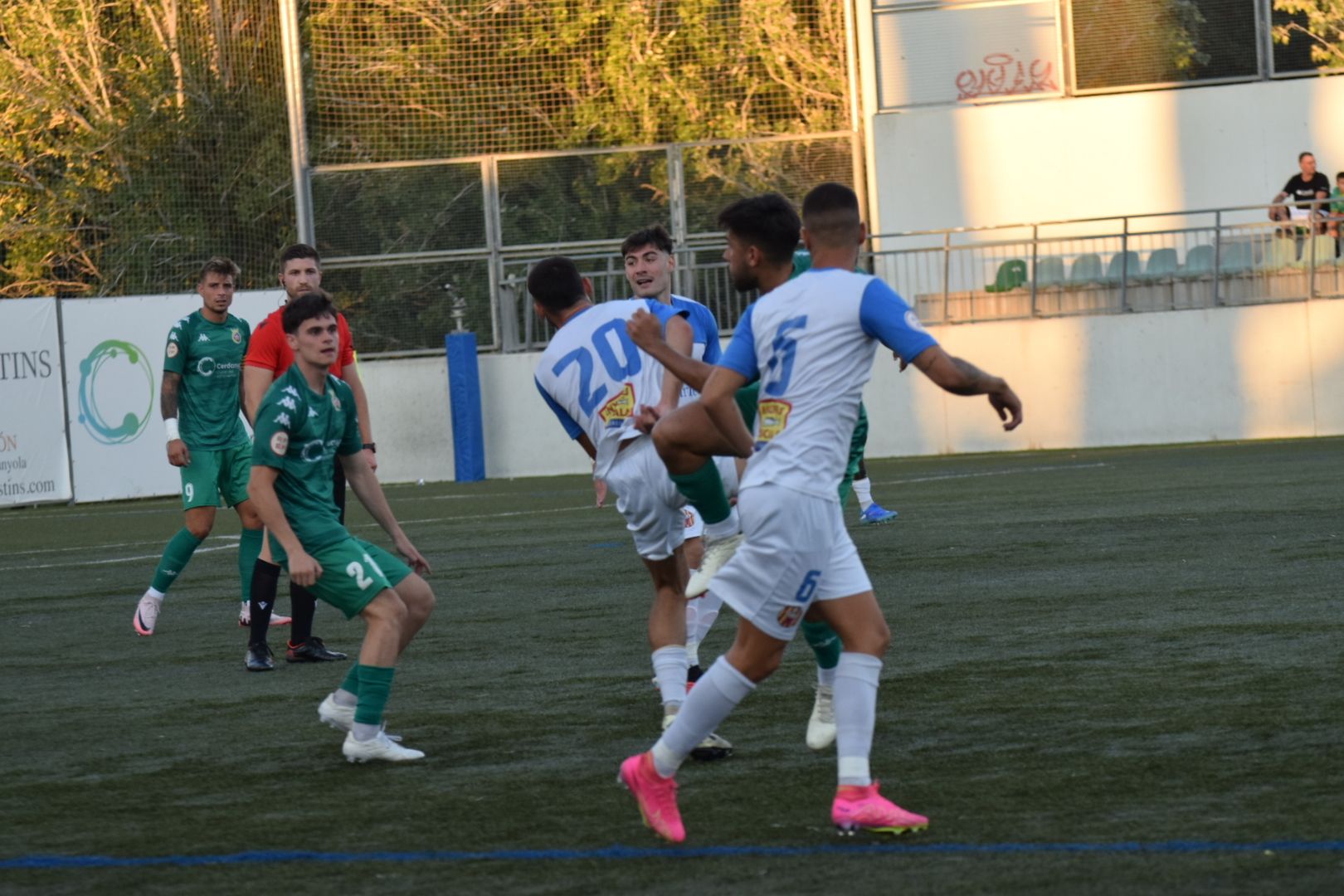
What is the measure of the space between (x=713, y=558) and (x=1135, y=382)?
18.8 m

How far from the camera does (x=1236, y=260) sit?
24188mm

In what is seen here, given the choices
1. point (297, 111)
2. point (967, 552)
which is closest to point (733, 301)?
point (297, 111)

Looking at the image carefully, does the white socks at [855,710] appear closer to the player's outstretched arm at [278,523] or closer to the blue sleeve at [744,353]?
the blue sleeve at [744,353]

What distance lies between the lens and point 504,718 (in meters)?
6.81

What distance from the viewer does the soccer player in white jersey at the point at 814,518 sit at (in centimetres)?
477

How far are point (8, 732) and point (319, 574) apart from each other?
1.78m

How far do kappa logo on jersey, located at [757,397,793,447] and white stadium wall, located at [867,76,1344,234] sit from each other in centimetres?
2325

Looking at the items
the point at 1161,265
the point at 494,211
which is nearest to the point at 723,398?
the point at 1161,265

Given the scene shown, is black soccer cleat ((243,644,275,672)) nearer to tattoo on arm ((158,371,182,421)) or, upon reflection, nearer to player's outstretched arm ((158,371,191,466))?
player's outstretched arm ((158,371,191,466))

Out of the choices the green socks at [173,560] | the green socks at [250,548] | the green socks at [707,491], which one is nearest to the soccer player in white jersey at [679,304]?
the green socks at [707,491]

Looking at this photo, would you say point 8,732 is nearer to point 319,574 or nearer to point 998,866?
point 319,574

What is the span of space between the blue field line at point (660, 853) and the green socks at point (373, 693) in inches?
45.3

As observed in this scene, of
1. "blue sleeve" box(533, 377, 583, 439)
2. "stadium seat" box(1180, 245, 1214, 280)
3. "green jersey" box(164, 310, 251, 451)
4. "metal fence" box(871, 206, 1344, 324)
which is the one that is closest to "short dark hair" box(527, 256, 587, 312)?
"blue sleeve" box(533, 377, 583, 439)

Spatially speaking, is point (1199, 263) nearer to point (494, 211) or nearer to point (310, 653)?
point (494, 211)
